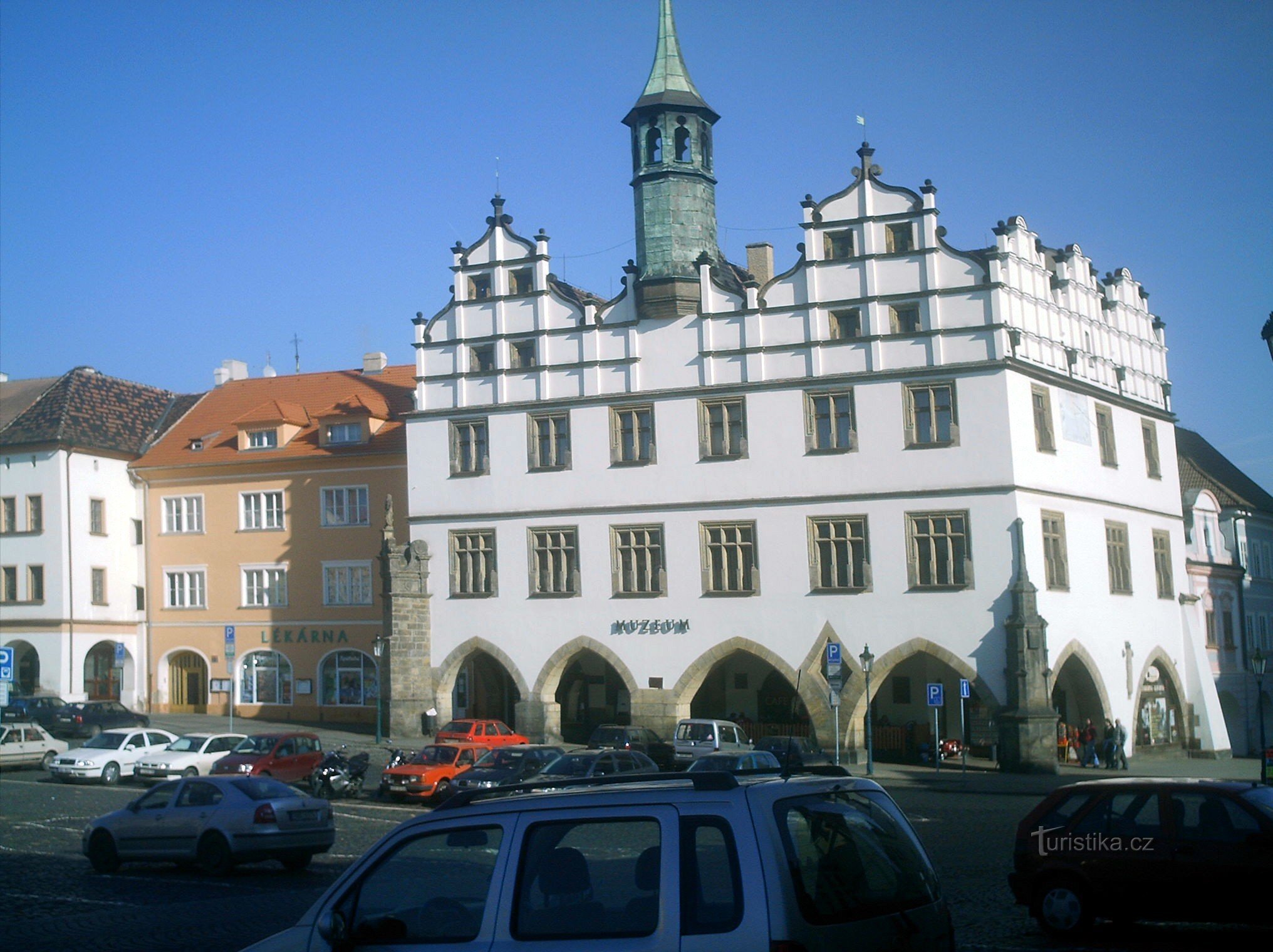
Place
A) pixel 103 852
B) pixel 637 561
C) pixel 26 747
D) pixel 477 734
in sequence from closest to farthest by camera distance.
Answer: pixel 103 852
pixel 477 734
pixel 26 747
pixel 637 561


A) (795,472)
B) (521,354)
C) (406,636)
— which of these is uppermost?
(521,354)

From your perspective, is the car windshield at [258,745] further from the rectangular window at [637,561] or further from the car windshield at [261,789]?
the rectangular window at [637,561]

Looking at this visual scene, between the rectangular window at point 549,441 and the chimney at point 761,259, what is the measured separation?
1103 centimetres

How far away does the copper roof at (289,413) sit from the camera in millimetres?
52688

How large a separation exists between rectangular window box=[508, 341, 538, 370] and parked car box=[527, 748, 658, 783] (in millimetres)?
19089

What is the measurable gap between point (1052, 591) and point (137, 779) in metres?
25.3

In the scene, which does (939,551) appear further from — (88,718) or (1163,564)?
(88,718)

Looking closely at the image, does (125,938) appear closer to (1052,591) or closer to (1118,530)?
(1052,591)

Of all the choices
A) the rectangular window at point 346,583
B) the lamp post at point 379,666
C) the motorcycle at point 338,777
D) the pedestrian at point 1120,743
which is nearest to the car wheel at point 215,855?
the motorcycle at point 338,777

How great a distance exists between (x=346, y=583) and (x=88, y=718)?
1026 centimetres

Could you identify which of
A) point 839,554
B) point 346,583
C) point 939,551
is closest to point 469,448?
point 346,583

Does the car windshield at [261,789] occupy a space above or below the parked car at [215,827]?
above

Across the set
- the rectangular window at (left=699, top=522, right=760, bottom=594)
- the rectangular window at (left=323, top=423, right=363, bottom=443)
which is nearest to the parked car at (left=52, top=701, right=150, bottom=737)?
the rectangular window at (left=323, top=423, right=363, bottom=443)

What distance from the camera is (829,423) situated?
4103 cm
